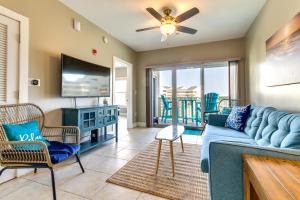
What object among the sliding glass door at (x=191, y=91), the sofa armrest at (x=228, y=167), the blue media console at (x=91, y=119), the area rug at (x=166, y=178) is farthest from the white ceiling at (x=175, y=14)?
the area rug at (x=166, y=178)

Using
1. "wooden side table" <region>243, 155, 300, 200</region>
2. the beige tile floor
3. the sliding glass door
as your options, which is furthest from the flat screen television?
"wooden side table" <region>243, 155, 300, 200</region>

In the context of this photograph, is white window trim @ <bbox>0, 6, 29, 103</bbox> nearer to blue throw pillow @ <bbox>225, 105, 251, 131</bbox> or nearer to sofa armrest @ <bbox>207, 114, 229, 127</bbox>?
sofa armrest @ <bbox>207, 114, 229, 127</bbox>

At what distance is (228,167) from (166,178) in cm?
104

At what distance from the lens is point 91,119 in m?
2.75

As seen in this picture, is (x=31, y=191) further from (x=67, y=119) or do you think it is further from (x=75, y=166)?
(x=67, y=119)

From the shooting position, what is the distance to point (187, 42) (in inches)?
172

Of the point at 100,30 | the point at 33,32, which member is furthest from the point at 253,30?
the point at 33,32

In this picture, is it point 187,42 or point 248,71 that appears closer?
point 248,71

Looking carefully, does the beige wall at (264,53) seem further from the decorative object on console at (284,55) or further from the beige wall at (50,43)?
the beige wall at (50,43)

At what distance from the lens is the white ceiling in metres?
2.57

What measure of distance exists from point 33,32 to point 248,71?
4375mm

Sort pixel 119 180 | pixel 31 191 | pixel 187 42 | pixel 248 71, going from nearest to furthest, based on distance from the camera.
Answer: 1. pixel 31 191
2. pixel 119 180
3. pixel 248 71
4. pixel 187 42

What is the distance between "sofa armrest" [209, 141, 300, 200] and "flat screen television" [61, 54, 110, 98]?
2.34m

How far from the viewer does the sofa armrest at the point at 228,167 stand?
3.32 feet
